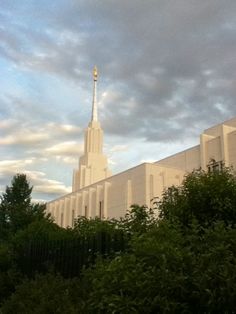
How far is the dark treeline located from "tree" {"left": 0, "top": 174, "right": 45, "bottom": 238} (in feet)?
64.5

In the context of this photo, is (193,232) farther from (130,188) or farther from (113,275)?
(130,188)

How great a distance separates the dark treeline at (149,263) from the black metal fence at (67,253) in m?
0.02

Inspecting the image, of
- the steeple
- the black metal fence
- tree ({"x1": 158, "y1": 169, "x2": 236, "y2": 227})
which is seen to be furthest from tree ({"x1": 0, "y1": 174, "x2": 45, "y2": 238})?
the steeple

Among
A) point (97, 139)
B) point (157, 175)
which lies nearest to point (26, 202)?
point (157, 175)

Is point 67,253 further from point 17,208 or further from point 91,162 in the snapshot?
point 91,162

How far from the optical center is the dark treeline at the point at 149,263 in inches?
198

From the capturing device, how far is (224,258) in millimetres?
5145

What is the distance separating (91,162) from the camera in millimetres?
89188

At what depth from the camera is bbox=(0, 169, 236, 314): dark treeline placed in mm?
5020

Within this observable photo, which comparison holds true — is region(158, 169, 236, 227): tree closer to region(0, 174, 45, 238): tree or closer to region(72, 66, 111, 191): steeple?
region(0, 174, 45, 238): tree

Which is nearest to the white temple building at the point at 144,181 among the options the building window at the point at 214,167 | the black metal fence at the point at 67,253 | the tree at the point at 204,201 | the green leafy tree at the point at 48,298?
the building window at the point at 214,167

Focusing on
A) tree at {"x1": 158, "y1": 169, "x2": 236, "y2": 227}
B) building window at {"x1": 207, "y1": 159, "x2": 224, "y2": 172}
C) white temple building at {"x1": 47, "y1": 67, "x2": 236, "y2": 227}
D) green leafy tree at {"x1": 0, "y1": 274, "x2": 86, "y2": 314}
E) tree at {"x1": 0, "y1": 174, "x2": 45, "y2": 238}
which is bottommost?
green leafy tree at {"x1": 0, "y1": 274, "x2": 86, "y2": 314}

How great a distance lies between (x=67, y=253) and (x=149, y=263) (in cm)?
453

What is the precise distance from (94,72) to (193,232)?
11157cm
